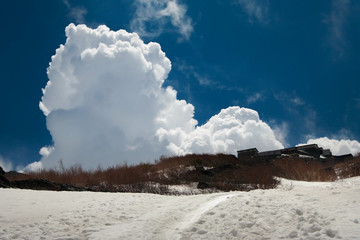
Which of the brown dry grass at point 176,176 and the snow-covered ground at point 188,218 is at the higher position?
the brown dry grass at point 176,176

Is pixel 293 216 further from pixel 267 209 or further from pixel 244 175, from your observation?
pixel 244 175

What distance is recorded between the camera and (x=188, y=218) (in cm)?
579

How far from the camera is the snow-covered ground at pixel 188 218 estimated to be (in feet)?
15.1

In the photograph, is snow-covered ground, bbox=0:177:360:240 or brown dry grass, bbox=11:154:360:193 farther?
brown dry grass, bbox=11:154:360:193

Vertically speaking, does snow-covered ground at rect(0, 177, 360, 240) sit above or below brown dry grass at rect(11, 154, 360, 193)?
below

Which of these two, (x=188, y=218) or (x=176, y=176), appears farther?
(x=176, y=176)

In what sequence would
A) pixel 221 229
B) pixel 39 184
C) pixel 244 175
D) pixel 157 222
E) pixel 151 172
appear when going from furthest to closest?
pixel 151 172 < pixel 244 175 < pixel 39 184 < pixel 157 222 < pixel 221 229

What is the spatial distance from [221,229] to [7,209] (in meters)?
4.16

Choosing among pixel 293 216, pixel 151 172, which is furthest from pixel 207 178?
pixel 293 216

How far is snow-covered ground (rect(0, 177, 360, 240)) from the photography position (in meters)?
4.59

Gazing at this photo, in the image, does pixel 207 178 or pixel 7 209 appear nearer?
pixel 7 209

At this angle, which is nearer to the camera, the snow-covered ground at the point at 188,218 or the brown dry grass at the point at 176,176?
the snow-covered ground at the point at 188,218

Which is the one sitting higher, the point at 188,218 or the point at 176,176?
the point at 176,176

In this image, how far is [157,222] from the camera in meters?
5.54
